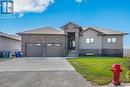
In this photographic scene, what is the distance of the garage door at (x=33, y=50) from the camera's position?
1976 inches

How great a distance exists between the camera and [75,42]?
5094cm

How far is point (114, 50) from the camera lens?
50.9 meters

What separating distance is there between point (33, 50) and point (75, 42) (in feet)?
23.7

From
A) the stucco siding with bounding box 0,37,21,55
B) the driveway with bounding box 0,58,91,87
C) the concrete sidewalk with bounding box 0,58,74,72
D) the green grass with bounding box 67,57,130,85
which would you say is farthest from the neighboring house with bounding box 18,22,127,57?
the driveway with bounding box 0,58,91,87

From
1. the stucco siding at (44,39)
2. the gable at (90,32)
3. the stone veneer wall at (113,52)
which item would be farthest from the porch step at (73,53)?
the stone veneer wall at (113,52)

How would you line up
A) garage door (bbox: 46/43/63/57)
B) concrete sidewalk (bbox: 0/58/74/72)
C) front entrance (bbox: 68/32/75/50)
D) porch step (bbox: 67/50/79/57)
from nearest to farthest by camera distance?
concrete sidewalk (bbox: 0/58/74/72), porch step (bbox: 67/50/79/57), garage door (bbox: 46/43/63/57), front entrance (bbox: 68/32/75/50)

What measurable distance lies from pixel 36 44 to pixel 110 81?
120 feet

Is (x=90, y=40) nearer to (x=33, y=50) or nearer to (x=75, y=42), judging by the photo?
(x=75, y=42)

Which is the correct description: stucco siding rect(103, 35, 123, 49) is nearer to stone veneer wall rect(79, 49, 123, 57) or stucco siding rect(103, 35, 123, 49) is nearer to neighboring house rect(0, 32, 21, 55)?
stone veneer wall rect(79, 49, 123, 57)

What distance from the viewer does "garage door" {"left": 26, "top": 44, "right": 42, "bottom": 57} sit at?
50.2 metres

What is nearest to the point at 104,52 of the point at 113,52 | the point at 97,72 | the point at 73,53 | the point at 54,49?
the point at 113,52

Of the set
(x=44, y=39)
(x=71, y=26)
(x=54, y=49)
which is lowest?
(x=54, y=49)

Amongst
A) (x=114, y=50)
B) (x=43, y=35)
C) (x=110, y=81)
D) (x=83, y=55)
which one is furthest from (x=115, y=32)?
(x=110, y=81)

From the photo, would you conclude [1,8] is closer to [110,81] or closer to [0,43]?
[0,43]
